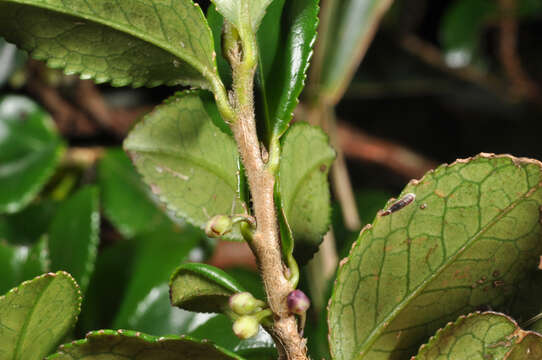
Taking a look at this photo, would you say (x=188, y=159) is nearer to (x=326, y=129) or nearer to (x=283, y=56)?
(x=283, y=56)

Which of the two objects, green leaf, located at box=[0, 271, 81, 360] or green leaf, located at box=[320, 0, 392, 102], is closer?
green leaf, located at box=[0, 271, 81, 360]

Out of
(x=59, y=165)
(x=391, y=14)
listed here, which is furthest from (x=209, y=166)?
(x=391, y=14)

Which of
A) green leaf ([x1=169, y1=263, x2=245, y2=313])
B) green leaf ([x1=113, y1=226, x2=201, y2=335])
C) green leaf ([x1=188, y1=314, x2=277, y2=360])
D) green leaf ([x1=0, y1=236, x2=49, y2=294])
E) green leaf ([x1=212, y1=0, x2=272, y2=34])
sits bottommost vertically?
green leaf ([x1=113, y1=226, x2=201, y2=335])

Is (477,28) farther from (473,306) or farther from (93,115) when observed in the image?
(473,306)

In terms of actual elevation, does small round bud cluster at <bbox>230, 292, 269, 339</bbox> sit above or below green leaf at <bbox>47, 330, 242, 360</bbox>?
above

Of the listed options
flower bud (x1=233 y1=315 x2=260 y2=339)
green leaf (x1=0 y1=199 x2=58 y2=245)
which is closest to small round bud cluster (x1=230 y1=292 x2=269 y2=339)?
flower bud (x1=233 y1=315 x2=260 y2=339)

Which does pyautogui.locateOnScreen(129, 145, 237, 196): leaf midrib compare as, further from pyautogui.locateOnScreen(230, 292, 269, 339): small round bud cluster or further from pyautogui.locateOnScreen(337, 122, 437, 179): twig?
pyautogui.locateOnScreen(337, 122, 437, 179): twig

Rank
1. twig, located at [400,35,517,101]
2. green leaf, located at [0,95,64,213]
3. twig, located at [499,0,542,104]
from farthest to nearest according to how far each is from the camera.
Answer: twig, located at [400,35,517,101] < twig, located at [499,0,542,104] < green leaf, located at [0,95,64,213]
